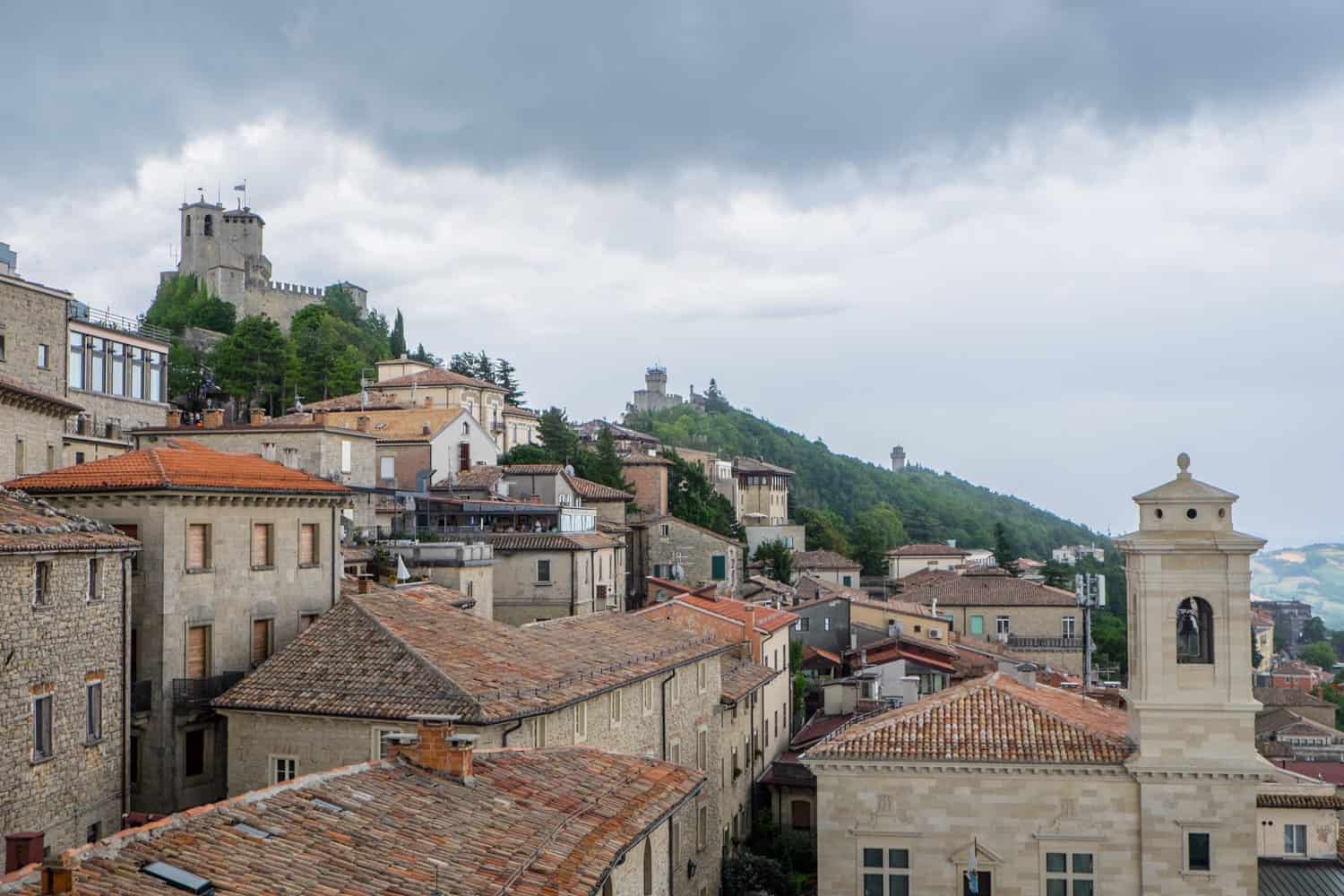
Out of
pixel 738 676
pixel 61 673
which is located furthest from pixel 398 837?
pixel 738 676

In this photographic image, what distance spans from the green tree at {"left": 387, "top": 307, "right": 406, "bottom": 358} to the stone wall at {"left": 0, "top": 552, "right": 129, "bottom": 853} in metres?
92.8

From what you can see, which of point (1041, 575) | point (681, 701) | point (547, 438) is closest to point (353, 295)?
point (547, 438)

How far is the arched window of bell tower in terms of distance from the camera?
88.7ft

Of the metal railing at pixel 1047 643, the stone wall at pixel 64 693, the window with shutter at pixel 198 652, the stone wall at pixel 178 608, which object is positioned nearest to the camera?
the stone wall at pixel 64 693

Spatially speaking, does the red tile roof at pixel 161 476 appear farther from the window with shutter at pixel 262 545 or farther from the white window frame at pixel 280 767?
the white window frame at pixel 280 767

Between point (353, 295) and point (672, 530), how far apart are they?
269 ft

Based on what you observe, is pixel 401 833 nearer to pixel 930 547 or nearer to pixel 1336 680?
pixel 930 547

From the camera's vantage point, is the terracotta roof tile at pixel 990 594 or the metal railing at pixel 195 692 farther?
the terracotta roof tile at pixel 990 594

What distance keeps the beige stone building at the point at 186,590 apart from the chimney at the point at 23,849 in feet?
20.0

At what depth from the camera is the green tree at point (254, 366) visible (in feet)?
278

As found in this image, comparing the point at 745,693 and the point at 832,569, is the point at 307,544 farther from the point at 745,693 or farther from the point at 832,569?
the point at 832,569

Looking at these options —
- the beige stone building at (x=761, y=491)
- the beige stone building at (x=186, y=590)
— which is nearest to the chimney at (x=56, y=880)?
the beige stone building at (x=186, y=590)

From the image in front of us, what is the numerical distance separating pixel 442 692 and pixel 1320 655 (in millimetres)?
159137

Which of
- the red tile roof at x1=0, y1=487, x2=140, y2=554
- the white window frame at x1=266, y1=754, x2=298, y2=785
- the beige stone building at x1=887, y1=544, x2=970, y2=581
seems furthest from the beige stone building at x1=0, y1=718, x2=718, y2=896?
the beige stone building at x1=887, y1=544, x2=970, y2=581
